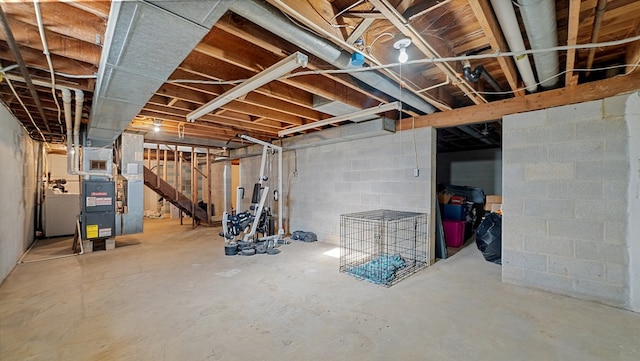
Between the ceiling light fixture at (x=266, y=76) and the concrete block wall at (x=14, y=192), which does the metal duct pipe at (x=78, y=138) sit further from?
the ceiling light fixture at (x=266, y=76)

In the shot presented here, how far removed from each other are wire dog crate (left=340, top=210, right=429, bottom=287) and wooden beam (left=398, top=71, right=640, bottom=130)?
1337 millimetres

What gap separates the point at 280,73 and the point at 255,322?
6.70ft

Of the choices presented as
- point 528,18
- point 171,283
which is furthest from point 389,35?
point 171,283

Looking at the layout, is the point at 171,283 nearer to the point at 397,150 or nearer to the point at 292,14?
the point at 292,14

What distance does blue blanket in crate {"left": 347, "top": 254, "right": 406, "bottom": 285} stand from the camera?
3004 mm

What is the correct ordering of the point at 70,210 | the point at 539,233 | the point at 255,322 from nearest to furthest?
the point at 255,322, the point at 539,233, the point at 70,210

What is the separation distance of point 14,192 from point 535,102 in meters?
6.60

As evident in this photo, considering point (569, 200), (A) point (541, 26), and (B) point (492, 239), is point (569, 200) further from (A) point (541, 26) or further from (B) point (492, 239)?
(A) point (541, 26)

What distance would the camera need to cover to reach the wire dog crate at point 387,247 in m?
3.24

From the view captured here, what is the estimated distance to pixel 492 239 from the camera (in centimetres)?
369

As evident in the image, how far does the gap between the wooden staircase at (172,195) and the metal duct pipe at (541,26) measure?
721 centimetres

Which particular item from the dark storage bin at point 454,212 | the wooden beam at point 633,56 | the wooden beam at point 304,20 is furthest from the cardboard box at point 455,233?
the wooden beam at point 304,20

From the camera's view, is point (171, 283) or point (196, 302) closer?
point (196, 302)

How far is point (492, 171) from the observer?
22.8 feet
